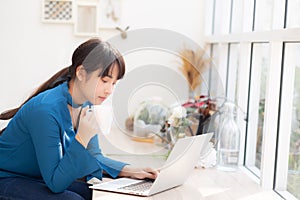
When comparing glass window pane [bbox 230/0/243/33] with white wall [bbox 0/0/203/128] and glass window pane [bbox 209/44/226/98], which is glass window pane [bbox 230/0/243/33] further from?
white wall [bbox 0/0/203/128]

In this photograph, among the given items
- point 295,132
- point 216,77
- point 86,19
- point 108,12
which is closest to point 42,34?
point 86,19

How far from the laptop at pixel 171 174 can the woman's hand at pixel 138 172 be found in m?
0.02

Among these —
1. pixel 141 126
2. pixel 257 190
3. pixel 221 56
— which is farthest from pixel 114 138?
pixel 221 56

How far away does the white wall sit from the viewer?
364 cm

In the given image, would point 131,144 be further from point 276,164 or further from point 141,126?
point 276,164

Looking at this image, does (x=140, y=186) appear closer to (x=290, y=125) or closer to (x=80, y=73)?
(x=80, y=73)

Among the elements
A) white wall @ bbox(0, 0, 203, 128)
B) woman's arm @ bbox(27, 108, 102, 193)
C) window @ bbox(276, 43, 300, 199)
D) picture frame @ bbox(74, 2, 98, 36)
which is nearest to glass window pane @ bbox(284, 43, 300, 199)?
window @ bbox(276, 43, 300, 199)

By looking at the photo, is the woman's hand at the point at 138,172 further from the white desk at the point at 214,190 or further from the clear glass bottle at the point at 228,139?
the clear glass bottle at the point at 228,139

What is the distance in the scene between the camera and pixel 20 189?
1.69 meters

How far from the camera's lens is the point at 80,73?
67.7 inches

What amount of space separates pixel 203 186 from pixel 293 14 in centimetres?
70

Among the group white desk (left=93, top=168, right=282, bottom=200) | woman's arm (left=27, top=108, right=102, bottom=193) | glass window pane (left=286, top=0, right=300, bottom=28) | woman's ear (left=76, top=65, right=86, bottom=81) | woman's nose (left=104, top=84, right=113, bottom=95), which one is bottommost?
white desk (left=93, top=168, right=282, bottom=200)

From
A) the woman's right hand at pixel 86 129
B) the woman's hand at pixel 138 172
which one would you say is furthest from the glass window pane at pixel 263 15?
the woman's right hand at pixel 86 129

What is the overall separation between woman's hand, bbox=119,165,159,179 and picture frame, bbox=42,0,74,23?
1891mm
